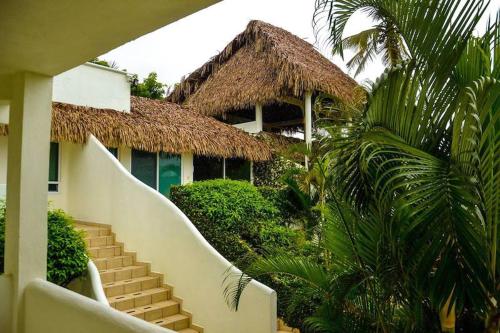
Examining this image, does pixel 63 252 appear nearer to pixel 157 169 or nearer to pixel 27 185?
A: pixel 27 185

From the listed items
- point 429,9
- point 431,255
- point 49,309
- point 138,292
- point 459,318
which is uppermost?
point 429,9

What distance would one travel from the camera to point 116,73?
1083 cm

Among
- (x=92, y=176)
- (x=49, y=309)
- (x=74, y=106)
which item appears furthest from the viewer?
(x=74, y=106)

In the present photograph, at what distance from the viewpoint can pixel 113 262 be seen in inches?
284

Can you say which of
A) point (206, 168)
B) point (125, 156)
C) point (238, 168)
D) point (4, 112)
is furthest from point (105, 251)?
point (238, 168)

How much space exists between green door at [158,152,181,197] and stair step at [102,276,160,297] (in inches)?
168

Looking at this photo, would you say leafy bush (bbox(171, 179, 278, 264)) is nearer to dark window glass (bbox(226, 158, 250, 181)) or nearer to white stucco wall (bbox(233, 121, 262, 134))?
dark window glass (bbox(226, 158, 250, 181))

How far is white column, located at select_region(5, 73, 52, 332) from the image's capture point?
3.92 metres

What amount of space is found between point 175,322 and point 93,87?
22.0ft

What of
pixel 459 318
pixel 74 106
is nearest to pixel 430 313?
pixel 459 318

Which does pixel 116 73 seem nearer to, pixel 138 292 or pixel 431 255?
pixel 138 292

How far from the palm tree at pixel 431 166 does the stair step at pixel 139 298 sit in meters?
4.62

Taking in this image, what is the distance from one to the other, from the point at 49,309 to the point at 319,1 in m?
3.44

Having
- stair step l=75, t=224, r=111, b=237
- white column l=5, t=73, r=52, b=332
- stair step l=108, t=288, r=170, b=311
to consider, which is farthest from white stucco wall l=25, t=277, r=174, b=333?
stair step l=75, t=224, r=111, b=237
